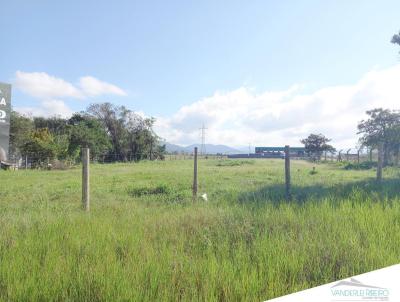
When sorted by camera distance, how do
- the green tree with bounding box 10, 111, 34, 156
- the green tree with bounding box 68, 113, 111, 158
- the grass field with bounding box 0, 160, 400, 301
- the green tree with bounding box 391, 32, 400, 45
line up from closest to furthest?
the grass field with bounding box 0, 160, 400, 301, the green tree with bounding box 391, 32, 400, 45, the green tree with bounding box 10, 111, 34, 156, the green tree with bounding box 68, 113, 111, 158

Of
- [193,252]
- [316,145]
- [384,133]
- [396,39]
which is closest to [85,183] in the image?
[193,252]

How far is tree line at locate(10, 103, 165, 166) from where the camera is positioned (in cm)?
3641

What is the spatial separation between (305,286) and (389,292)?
760mm

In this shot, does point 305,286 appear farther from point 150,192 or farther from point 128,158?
point 128,158

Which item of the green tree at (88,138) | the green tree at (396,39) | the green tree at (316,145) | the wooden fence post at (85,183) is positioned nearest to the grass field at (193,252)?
the wooden fence post at (85,183)

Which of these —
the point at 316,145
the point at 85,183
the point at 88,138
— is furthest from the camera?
the point at 316,145

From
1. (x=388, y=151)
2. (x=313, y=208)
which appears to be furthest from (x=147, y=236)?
(x=388, y=151)

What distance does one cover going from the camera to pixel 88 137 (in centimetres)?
4212

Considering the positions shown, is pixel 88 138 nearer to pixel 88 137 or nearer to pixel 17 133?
pixel 88 137

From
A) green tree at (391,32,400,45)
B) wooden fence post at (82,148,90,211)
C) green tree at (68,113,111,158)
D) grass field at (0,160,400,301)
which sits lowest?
grass field at (0,160,400,301)

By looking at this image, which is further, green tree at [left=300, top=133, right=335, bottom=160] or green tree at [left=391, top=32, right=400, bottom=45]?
green tree at [left=300, top=133, right=335, bottom=160]

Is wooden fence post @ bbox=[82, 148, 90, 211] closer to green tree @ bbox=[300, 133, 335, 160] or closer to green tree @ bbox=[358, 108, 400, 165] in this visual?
green tree @ bbox=[358, 108, 400, 165]

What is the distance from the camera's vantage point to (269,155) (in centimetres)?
8250

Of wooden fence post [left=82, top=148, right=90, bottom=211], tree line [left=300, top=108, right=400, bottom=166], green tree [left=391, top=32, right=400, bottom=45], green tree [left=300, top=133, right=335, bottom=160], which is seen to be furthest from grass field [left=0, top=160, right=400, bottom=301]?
green tree [left=300, top=133, right=335, bottom=160]
